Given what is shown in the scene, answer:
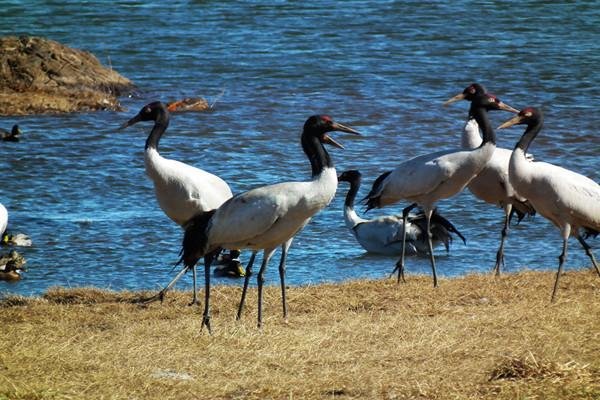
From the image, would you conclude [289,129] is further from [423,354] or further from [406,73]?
[423,354]

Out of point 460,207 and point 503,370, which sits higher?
point 503,370

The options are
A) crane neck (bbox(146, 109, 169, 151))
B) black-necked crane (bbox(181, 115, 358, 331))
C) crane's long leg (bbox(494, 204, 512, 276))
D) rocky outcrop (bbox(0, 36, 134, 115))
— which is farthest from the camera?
rocky outcrop (bbox(0, 36, 134, 115))

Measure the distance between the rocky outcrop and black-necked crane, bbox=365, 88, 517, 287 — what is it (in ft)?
27.1

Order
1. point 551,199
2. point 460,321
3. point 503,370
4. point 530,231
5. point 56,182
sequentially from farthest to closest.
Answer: point 56,182 < point 530,231 < point 551,199 < point 460,321 < point 503,370

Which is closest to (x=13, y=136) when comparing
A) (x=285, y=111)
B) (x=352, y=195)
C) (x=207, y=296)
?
(x=285, y=111)

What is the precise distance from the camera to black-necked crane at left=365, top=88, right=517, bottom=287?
396 inches

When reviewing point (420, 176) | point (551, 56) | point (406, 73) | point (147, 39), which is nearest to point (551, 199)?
point (420, 176)

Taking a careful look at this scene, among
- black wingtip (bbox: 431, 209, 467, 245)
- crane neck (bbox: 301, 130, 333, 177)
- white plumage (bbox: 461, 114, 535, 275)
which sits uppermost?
crane neck (bbox: 301, 130, 333, 177)

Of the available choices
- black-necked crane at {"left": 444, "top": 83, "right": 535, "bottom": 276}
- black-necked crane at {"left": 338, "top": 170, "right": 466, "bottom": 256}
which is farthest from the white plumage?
black-necked crane at {"left": 338, "top": 170, "right": 466, "bottom": 256}

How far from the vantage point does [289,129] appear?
16859 millimetres

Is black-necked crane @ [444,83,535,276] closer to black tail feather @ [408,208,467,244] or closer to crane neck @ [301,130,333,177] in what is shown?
black tail feather @ [408,208,467,244]

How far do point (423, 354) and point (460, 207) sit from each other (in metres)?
6.73

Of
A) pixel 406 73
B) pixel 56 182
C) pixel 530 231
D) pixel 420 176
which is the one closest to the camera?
pixel 420 176

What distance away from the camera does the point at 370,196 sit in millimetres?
10766
